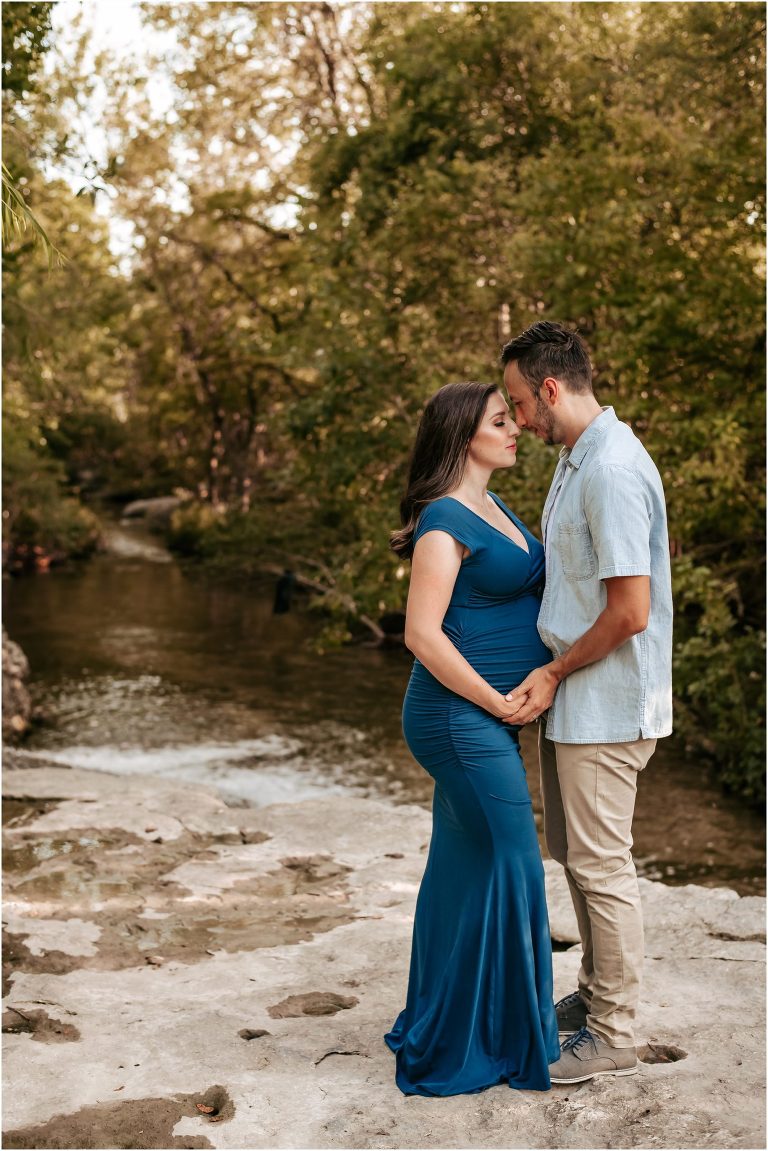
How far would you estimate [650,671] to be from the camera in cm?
368

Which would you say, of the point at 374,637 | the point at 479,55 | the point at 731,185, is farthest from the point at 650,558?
the point at 374,637

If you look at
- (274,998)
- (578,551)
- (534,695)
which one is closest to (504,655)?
(534,695)

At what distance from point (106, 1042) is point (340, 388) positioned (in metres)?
11.5

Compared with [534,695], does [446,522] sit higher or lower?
higher

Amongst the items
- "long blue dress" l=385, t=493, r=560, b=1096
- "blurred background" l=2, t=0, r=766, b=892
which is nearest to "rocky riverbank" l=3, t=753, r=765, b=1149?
"long blue dress" l=385, t=493, r=560, b=1096

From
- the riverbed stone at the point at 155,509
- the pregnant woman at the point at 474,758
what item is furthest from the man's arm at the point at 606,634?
the riverbed stone at the point at 155,509

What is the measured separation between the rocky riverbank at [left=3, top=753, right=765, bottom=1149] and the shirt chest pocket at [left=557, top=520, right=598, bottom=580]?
5.40 ft

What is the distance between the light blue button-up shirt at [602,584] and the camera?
355 centimetres

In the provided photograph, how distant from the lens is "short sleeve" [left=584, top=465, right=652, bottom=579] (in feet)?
11.5

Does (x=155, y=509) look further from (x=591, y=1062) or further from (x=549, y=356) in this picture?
(x=591, y=1062)

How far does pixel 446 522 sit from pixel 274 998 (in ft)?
7.20

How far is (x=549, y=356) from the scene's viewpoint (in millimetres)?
3713

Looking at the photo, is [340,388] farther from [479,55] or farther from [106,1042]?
[106,1042]

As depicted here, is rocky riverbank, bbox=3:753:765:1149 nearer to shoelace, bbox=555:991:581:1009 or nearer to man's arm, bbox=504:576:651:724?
shoelace, bbox=555:991:581:1009
